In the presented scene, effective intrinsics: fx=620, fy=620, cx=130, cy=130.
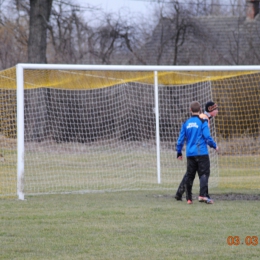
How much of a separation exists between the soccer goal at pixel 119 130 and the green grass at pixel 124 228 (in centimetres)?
253

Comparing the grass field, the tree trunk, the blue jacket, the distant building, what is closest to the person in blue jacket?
the blue jacket

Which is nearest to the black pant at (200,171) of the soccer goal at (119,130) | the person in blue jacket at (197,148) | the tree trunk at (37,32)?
the person in blue jacket at (197,148)

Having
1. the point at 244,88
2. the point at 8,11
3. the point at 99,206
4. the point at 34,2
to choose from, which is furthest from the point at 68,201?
the point at 8,11

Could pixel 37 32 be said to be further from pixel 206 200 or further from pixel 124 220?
pixel 124 220

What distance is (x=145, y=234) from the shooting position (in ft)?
23.9

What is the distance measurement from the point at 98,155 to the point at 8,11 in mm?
14745

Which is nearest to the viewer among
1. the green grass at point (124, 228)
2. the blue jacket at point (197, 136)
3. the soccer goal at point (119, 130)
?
the green grass at point (124, 228)

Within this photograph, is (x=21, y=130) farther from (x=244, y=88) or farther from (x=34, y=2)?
(x=34, y=2)

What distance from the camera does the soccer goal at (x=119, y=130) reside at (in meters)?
13.0

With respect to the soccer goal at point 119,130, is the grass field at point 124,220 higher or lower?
lower
